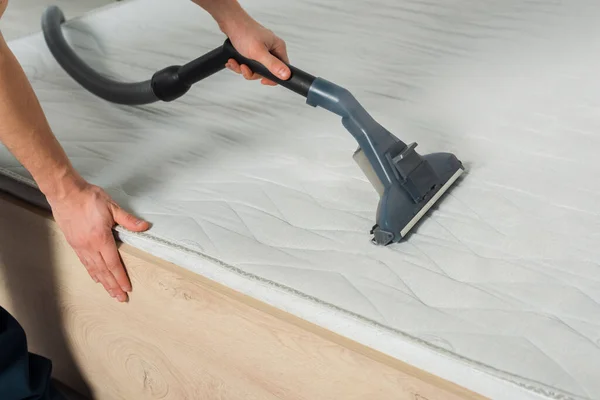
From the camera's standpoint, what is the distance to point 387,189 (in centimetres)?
92

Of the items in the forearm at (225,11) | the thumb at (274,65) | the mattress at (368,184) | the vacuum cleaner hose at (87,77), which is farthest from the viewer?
the vacuum cleaner hose at (87,77)

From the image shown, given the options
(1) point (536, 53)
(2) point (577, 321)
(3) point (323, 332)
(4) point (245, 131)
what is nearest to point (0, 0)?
(4) point (245, 131)

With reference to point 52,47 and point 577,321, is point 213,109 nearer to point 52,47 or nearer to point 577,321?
point 52,47

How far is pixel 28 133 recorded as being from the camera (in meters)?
0.87

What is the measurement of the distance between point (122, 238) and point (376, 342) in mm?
401

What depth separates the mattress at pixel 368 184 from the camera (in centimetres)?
77

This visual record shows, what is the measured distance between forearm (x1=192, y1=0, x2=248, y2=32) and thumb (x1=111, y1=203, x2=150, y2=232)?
35 cm

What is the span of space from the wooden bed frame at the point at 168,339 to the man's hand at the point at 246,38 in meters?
0.34

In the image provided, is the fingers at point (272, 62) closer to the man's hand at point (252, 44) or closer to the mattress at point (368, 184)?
the man's hand at point (252, 44)

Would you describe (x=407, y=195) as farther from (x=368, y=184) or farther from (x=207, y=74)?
(x=207, y=74)

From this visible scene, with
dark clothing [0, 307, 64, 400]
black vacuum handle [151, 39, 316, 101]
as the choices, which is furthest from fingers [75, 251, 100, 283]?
black vacuum handle [151, 39, 316, 101]

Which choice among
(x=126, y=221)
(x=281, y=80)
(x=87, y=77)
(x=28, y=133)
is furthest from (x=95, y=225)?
(x=87, y=77)

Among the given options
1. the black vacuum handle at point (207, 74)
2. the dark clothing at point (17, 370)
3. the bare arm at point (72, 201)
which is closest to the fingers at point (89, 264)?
the bare arm at point (72, 201)

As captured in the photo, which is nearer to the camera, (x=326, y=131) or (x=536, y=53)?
(x=326, y=131)
